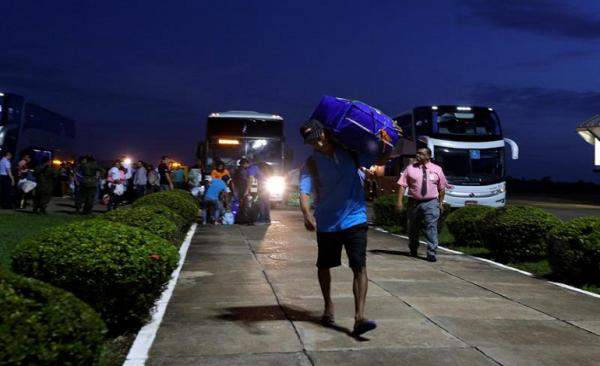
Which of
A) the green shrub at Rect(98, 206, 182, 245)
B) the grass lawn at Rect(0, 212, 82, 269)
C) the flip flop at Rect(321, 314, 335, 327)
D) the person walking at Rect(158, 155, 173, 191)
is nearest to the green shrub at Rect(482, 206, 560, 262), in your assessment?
the green shrub at Rect(98, 206, 182, 245)

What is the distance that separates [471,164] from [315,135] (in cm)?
1759

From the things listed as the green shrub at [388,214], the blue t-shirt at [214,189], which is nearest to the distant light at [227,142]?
the blue t-shirt at [214,189]

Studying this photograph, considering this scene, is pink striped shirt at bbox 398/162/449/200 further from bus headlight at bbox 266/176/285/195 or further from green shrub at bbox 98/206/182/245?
bus headlight at bbox 266/176/285/195

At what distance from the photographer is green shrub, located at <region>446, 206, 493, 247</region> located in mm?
12750

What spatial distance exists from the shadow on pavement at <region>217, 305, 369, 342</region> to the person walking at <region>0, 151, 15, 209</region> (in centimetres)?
1547

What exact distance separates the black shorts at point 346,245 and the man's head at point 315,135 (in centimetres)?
74

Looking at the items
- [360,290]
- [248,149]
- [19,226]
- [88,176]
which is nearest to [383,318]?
[360,290]

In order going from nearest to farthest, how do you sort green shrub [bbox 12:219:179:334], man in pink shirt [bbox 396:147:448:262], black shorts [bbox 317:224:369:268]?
green shrub [bbox 12:219:179:334], black shorts [bbox 317:224:369:268], man in pink shirt [bbox 396:147:448:262]

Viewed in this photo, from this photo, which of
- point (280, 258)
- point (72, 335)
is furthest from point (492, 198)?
point (72, 335)

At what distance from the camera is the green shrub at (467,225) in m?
12.8

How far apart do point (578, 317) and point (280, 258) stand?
5053 mm

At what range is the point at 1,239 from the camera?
12141mm

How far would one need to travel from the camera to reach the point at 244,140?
2350cm

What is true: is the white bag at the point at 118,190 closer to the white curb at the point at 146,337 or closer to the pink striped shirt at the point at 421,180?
the pink striped shirt at the point at 421,180
